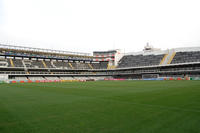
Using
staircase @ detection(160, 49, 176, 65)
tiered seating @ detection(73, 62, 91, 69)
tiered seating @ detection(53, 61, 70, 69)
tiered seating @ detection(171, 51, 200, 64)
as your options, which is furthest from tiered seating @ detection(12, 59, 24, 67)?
tiered seating @ detection(171, 51, 200, 64)

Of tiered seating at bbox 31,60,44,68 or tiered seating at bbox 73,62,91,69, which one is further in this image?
tiered seating at bbox 73,62,91,69

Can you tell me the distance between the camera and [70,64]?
287 feet

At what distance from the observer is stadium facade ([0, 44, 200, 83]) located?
2522 inches

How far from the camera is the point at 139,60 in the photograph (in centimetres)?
8062

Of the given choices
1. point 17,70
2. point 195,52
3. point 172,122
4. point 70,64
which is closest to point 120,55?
point 70,64

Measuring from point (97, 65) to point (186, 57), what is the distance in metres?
47.3

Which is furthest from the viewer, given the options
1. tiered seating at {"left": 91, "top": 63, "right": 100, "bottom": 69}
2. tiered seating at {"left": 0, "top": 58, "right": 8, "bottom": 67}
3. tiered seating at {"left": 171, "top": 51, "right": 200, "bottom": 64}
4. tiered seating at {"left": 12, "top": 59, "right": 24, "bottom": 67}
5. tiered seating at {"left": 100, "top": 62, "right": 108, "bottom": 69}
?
tiered seating at {"left": 91, "top": 63, "right": 100, "bottom": 69}

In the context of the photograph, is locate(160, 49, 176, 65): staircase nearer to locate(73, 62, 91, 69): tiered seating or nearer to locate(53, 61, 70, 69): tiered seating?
locate(73, 62, 91, 69): tiered seating

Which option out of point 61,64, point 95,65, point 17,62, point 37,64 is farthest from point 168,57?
point 17,62

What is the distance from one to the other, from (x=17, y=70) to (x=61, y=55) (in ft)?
77.3

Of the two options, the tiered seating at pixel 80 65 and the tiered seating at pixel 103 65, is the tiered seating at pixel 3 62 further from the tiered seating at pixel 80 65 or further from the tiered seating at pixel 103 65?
the tiered seating at pixel 103 65

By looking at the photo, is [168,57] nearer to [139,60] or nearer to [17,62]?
[139,60]

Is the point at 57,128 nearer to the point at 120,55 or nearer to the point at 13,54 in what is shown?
the point at 13,54

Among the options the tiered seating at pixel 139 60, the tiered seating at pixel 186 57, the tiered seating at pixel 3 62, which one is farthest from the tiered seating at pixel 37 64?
the tiered seating at pixel 186 57
